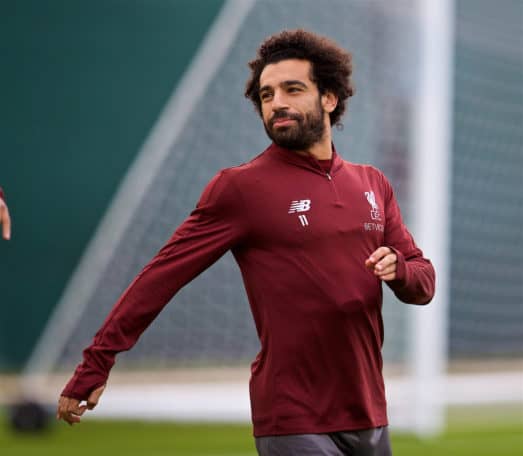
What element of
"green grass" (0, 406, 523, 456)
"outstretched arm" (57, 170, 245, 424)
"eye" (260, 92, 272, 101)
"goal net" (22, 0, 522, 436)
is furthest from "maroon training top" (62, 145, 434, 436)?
"goal net" (22, 0, 522, 436)

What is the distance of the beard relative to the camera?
376 centimetres

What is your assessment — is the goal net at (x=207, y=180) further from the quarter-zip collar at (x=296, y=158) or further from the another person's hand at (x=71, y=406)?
the another person's hand at (x=71, y=406)

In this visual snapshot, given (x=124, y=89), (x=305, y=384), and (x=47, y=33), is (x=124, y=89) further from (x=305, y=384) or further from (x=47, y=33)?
(x=305, y=384)

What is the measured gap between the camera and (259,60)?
4.01m

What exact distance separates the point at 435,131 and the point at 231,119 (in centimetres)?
183

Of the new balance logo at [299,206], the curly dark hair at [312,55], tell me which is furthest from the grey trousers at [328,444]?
the curly dark hair at [312,55]

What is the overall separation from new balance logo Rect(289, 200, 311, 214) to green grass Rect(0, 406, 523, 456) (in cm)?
519

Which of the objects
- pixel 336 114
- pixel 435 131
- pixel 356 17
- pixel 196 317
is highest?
pixel 356 17

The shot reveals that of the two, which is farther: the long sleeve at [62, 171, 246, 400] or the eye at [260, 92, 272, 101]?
the eye at [260, 92, 272, 101]

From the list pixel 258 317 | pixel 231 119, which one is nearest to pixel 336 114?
pixel 258 317

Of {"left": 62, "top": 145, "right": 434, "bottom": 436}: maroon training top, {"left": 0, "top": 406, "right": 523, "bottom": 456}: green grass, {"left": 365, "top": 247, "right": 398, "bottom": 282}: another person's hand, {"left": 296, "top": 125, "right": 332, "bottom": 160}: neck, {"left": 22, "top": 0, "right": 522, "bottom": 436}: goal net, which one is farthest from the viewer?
{"left": 22, "top": 0, "right": 522, "bottom": 436}: goal net

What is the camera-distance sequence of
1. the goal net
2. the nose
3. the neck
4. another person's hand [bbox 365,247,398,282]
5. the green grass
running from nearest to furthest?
another person's hand [bbox 365,247,398,282] < the nose < the neck < the green grass < the goal net

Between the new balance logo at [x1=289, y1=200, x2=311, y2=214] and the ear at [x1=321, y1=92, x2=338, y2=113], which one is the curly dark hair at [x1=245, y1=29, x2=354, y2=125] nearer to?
the ear at [x1=321, y1=92, x2=338, y2=113]

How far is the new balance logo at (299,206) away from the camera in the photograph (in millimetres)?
3680
